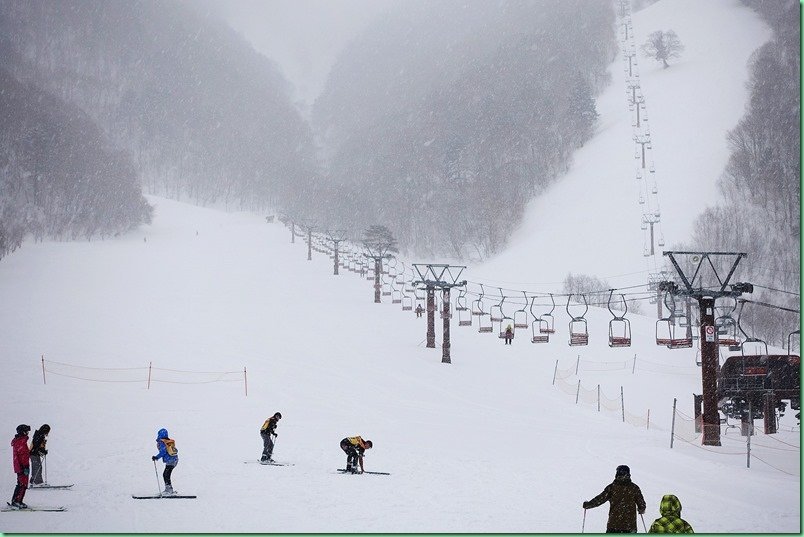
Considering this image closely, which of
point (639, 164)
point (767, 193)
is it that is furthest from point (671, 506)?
point (639, 164)

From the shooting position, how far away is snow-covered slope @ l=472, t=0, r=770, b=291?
221ft

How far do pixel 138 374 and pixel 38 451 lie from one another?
1454cm

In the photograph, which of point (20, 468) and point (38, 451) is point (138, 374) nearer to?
point (38, 451)

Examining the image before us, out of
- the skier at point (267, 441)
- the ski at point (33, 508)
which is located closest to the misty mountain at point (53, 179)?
the skier at point (267, 441)

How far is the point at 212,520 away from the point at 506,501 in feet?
18.8

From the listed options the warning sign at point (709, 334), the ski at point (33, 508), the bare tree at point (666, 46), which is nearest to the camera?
the ski at point (33, 508)

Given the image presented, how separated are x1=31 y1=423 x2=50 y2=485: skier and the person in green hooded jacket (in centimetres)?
1149

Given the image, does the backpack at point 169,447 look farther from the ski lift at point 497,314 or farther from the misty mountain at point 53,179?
the misty mountain at point 53,179

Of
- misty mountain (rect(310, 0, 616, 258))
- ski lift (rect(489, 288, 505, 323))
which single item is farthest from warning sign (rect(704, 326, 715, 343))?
misty mountain (rect(310, 0, 616, 258))

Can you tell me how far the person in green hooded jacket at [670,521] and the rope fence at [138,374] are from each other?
65.8ft

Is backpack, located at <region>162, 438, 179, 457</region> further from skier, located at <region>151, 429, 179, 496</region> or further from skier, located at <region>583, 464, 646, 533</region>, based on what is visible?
skier, located at <region>583, 464, 646, 533</region>

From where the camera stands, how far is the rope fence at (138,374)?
2519cm

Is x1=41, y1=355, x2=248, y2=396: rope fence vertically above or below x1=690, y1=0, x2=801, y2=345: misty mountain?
below

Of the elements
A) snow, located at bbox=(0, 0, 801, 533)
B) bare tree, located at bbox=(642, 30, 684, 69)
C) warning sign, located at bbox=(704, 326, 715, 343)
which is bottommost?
snow, located at bbox=(0, 0, 801, 533)
